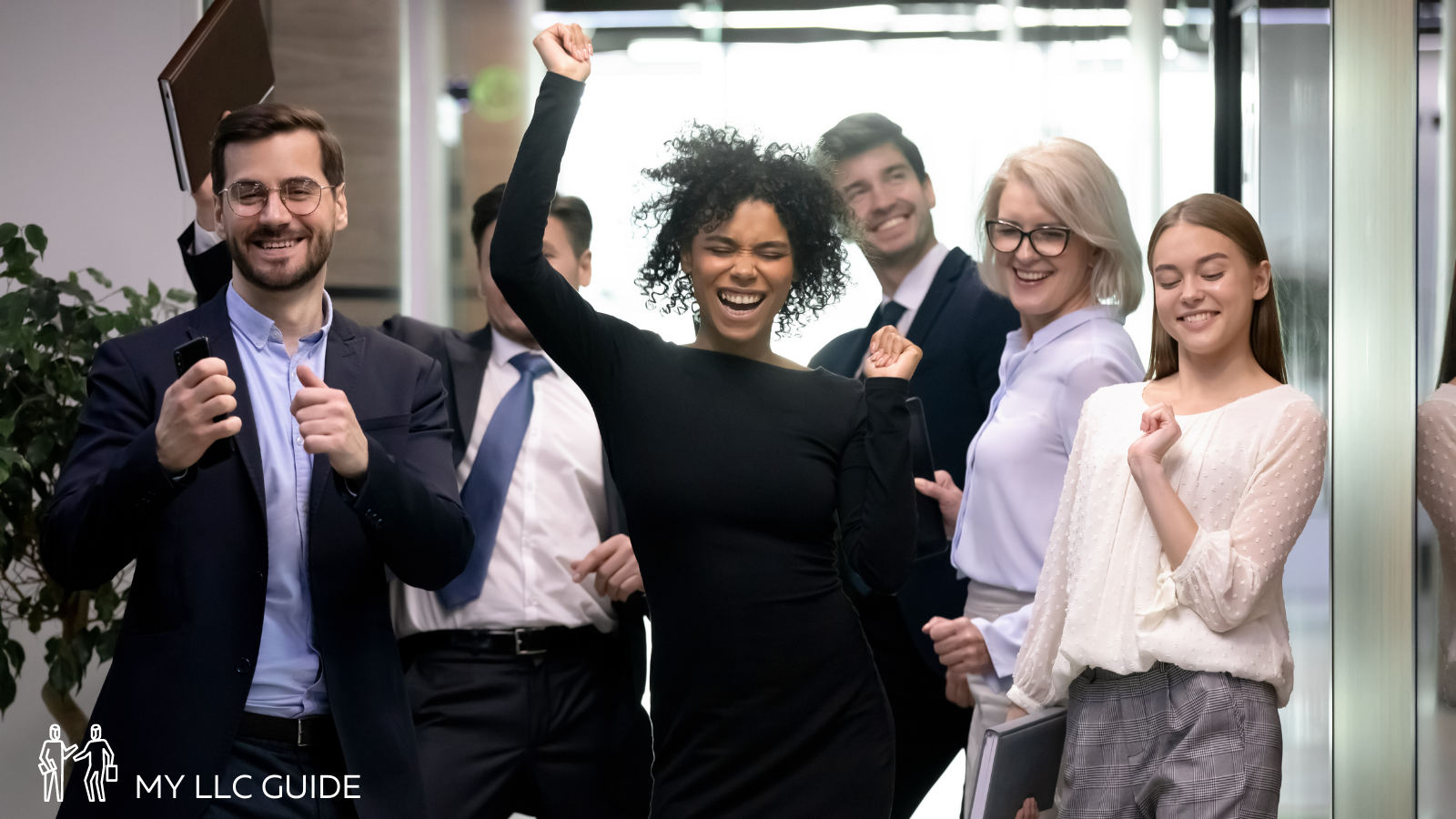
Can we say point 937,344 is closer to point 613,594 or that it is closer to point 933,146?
point 613,594

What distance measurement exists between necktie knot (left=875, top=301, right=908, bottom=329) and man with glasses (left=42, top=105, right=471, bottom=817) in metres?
1.23

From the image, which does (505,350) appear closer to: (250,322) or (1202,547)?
(250,322)

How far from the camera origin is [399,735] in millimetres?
1989

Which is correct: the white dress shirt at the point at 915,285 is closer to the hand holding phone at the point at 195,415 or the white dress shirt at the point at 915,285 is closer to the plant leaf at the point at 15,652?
the hand holding phone at the point at 195,415

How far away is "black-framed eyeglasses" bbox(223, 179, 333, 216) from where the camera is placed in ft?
6.54

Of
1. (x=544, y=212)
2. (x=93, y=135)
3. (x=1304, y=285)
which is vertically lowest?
(x=1304, y=285)

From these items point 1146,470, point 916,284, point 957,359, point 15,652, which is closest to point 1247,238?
point 1146,470

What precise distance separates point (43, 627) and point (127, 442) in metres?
2.33

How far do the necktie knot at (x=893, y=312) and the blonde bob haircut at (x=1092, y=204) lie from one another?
→ 0.51 m

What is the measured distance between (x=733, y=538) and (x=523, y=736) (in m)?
0.95

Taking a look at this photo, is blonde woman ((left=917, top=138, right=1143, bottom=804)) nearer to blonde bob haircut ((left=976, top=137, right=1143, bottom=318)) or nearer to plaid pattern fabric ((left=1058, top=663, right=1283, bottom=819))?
blonde bob haircut ((left=976, top=137, right=1143, bottom=318))

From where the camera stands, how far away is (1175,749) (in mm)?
1854

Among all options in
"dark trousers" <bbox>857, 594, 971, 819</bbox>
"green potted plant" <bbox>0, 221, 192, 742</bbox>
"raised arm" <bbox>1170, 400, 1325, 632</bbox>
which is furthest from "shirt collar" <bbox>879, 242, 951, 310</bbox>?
"green potted plant" <bbox>0, 221, 192, 742</bbox>

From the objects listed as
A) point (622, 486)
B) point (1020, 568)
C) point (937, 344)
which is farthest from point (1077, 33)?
point (622, 486)
